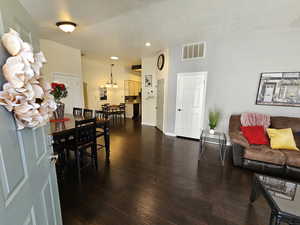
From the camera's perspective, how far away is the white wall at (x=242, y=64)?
3.03 metres

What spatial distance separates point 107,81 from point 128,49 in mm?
2929

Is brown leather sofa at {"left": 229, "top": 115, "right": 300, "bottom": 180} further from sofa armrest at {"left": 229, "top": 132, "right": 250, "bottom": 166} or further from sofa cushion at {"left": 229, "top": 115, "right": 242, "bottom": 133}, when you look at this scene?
sofa cushion at {"left": 229, "top": 115, "right": 242, "bottom": 133}

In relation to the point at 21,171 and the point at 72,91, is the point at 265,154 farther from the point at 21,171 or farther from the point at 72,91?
the point at 72,91

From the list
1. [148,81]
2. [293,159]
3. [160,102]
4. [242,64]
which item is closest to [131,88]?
[148,81]

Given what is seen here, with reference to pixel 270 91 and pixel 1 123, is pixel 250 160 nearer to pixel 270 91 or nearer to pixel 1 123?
pixel 270 91

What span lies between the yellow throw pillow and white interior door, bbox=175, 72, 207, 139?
1637 mm

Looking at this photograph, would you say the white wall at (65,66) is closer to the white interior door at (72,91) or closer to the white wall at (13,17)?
the white interior door at (72,91)

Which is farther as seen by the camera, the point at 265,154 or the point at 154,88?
the point at 154,88

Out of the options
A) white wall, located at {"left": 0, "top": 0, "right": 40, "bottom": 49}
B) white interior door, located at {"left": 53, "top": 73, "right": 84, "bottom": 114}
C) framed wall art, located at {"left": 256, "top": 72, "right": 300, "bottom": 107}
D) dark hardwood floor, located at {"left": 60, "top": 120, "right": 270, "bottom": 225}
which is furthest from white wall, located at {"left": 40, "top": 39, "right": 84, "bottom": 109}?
framed wall art, located at {"left": 256, "top": 72, "right": 300, "bottom": 107}

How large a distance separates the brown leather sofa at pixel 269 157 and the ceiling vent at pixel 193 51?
2313 mm

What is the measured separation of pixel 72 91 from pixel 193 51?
404 centimetres

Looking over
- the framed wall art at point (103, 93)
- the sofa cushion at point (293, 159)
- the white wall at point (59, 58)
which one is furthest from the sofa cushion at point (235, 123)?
the framed wall art at point (103, 93)

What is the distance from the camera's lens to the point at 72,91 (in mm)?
4535

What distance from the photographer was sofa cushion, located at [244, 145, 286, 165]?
7.56ft
